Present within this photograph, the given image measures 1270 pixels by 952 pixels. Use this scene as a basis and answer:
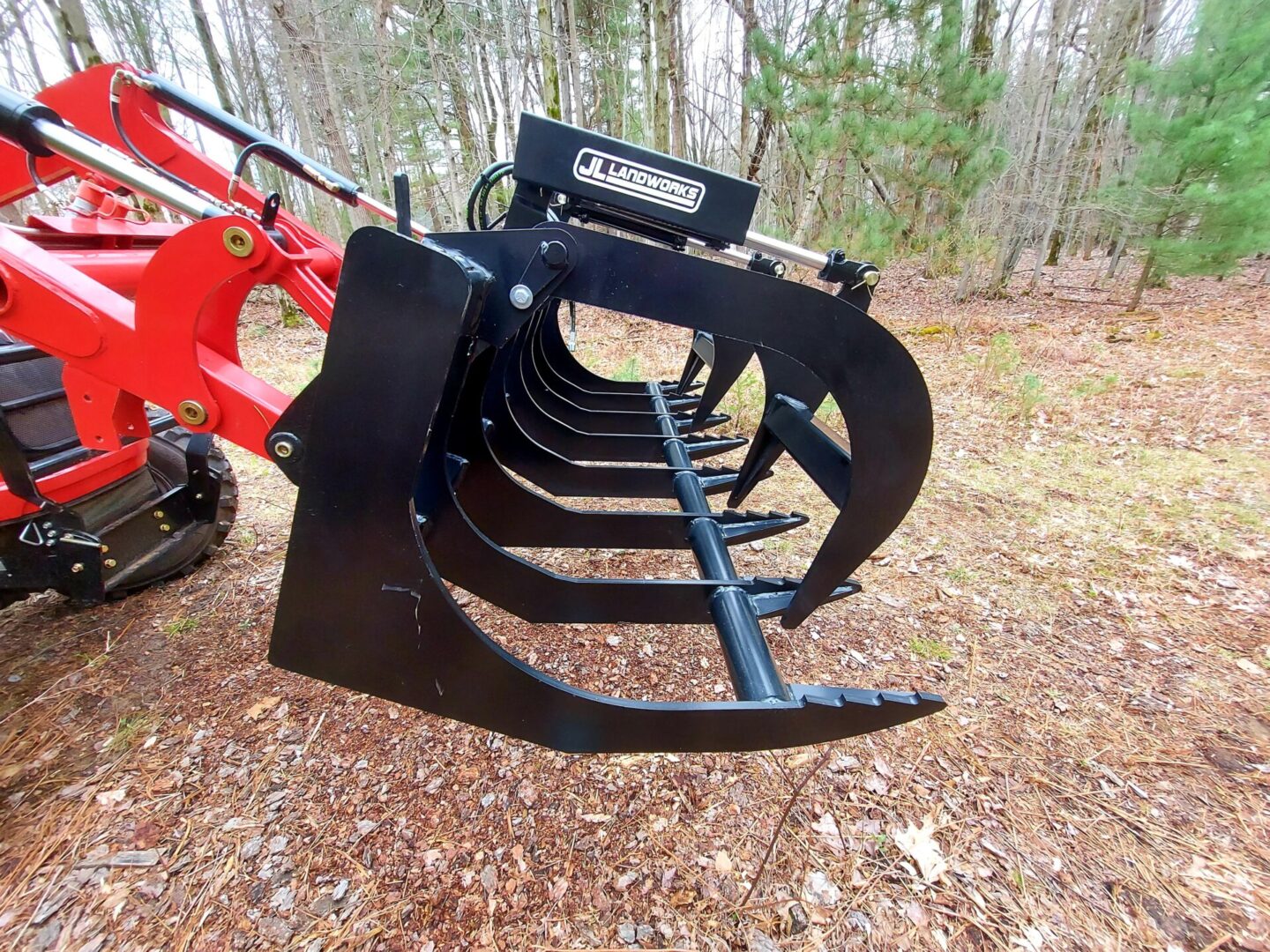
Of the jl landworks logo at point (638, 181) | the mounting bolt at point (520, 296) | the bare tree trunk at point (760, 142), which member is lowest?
the mounting bolt at point (520, 296)

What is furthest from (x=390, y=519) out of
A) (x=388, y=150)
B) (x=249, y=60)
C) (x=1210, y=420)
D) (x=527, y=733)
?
(x=249, y=60)

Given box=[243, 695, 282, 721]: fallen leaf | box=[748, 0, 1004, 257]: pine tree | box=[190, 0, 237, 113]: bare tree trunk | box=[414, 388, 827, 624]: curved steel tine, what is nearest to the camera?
box=[414, 388, 827, 624]: curved steel tine

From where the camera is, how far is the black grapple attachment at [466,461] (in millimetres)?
1057

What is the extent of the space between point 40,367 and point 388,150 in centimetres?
824

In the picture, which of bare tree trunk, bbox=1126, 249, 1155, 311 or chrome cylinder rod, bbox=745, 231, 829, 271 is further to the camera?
bare tree trunk, bbox=1126, 249, 1155, 311

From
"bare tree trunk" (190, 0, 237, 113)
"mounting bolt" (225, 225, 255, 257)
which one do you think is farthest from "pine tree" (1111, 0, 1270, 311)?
"bare tree trunk" (190, 0, 237, 113)

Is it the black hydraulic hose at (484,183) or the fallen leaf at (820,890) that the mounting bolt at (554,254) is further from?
the fallen leaf at (820,890)

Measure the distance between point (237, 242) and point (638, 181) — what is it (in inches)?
32.9

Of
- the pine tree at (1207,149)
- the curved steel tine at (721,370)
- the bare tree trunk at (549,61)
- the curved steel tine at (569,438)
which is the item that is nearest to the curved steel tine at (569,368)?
the curved steel tine at (721,370)

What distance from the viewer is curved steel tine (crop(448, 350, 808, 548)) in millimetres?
1806

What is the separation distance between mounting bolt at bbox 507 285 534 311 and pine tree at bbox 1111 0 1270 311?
10.4m

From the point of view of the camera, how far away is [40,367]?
1807 mm

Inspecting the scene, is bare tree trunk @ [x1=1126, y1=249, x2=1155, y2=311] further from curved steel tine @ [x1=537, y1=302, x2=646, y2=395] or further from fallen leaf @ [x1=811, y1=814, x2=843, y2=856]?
fallen leaf @ [x1=811, y1=814, x2=843, y2=856]

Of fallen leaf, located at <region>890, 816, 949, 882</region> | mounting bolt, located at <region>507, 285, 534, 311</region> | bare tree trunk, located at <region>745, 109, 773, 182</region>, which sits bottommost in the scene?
fallen leaf, located at <region>890, 816, 949, 882</region>
